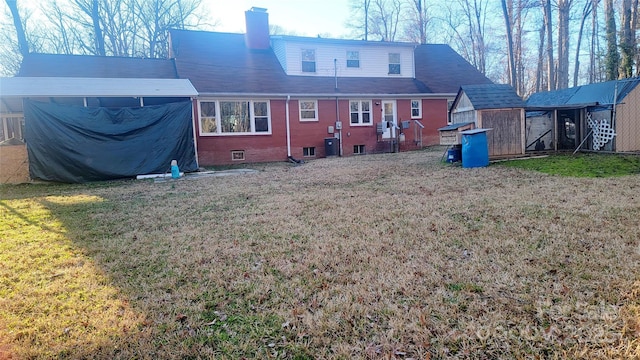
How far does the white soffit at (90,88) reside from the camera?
10797mm

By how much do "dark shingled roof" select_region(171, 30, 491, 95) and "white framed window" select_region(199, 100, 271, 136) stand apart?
59cm

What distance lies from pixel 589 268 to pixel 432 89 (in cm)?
1677

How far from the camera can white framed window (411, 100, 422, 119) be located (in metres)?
18.5

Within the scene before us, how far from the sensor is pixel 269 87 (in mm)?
16078

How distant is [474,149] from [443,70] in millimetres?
11821

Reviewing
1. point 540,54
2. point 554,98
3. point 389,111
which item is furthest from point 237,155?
point 540,54

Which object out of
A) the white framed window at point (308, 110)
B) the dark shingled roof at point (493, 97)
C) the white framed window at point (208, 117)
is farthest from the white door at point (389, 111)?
the white framed window at point (208, 117)

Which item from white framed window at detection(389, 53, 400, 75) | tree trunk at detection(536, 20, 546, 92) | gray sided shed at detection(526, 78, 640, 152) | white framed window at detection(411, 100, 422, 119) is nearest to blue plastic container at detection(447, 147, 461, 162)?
gray sided shed at detection(526, 78, 640, 152)

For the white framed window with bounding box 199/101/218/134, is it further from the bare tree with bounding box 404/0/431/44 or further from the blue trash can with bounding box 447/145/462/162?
the bare tree with bounding box 404/0/431/44

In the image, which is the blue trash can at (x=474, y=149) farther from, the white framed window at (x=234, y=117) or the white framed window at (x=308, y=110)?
the white framed window at (x=234, y=117)

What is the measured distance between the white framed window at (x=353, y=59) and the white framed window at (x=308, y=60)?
1.75 m

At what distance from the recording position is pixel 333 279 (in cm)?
338

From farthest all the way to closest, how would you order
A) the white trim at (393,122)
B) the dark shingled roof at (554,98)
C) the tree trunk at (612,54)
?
the white trim at (393,122), the tree trunk at (612,54), the dark shingled roof at (554,98)

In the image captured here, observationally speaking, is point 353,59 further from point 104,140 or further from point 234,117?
point 104,140
